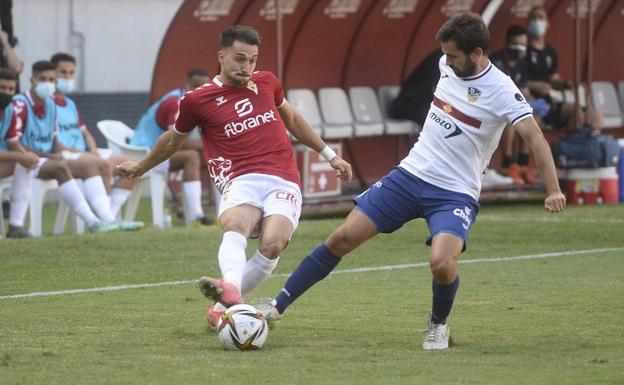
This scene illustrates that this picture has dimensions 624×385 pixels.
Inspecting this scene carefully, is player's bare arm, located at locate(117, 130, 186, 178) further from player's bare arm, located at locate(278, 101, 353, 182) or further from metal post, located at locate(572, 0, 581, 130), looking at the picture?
metal post, located at locate(572, 0, 581, 130)

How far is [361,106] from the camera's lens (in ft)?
64.1

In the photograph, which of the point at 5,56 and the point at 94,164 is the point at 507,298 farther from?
the point at 5,56

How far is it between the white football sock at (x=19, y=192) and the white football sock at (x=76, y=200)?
1.06ft

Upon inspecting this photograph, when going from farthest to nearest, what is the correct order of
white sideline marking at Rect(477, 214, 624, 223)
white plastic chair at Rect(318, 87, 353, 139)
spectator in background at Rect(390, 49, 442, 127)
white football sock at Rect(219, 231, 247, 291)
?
1. spectator in background at Rect(390, 49, 442, 127)
2. white plastic chair at Rect(318, 87, 353, 139)
3. white sideline marking at Rect(477, 214, 624, 223)
4. white football sock at Rect(219, 231, 247, 291)

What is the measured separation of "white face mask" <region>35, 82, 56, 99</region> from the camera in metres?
15.2

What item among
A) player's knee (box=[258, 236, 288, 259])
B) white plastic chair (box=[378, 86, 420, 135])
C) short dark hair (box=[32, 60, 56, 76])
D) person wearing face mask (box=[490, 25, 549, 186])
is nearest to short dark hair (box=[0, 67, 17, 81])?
short dark hair (box=[32, 60, 56, 76])

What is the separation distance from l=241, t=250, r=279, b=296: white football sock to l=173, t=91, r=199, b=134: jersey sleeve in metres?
0.81

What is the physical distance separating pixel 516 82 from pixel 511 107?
37.2 ft

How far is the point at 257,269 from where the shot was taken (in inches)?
326

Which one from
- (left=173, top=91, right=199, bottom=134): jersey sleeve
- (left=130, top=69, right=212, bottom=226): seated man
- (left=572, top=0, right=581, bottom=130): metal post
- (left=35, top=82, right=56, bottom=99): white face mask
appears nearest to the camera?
(left=173, top=91, right=199, bottom=134): jersey sleeve

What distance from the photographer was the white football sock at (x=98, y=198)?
1504cm

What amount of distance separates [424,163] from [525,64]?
11.7m

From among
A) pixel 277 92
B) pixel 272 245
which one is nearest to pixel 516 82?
pixel 277 92

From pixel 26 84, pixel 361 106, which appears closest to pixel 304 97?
pixel 361 106
